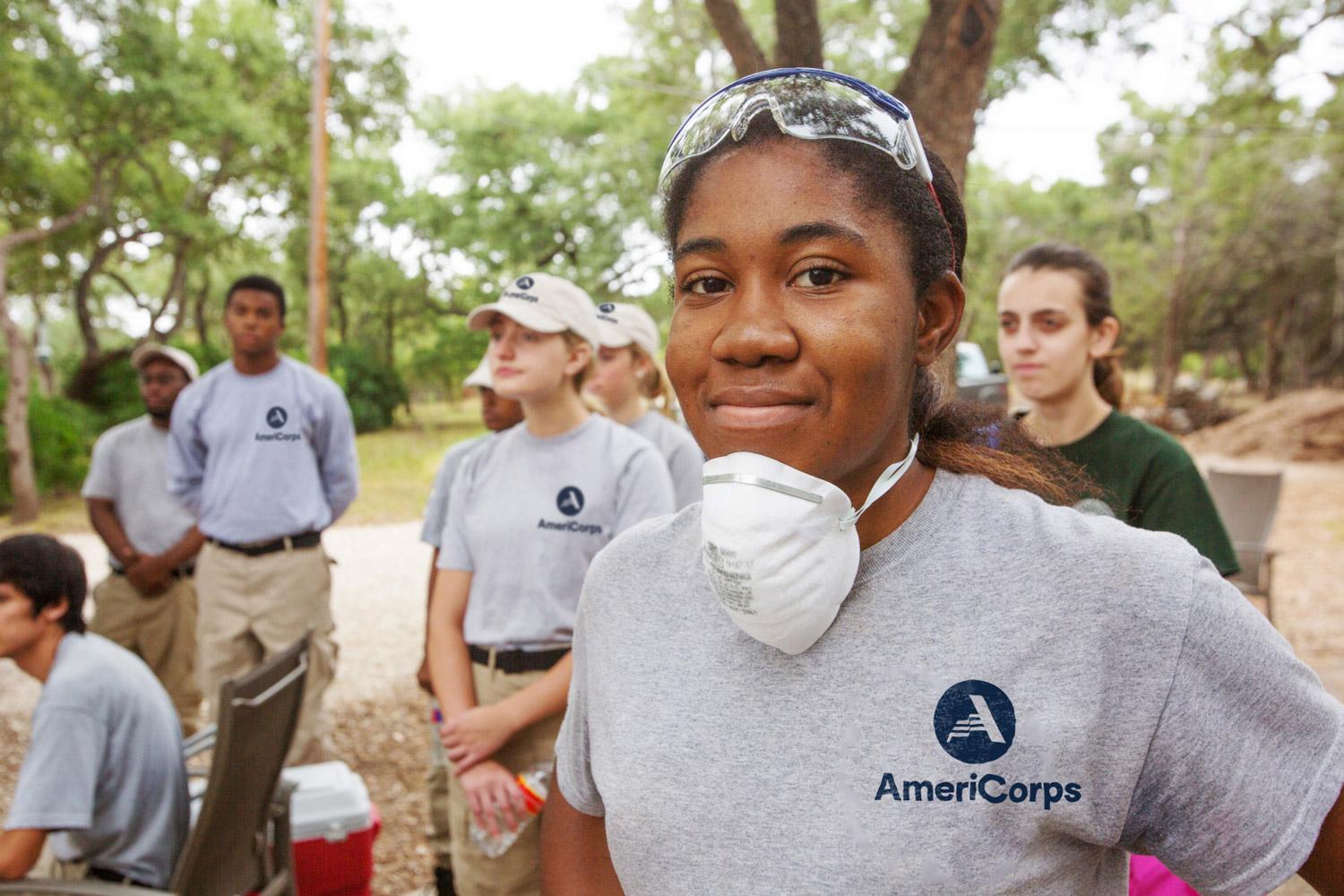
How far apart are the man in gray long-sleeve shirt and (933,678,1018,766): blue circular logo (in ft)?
13.5

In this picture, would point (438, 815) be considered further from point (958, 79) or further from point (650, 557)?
point (958, 79)

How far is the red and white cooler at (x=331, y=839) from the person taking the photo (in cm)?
341

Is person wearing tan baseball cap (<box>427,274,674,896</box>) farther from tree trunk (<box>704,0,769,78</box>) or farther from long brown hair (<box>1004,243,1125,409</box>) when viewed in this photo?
tree trunk (<box>704,0,769,78</box>)

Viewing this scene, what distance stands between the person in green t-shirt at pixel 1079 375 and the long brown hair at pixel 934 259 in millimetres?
1082

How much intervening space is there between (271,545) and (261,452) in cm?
42

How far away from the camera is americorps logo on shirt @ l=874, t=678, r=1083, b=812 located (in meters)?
1.03

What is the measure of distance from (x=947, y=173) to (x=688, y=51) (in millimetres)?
18692

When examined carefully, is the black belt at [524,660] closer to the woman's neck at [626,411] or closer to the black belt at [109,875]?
the black belt at [109,875]

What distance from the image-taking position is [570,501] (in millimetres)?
3000

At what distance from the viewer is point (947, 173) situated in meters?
1.25

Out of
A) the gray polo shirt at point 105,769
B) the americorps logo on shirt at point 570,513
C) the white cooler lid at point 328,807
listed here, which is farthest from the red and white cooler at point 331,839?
the americorps logo on shirt at point 570,513

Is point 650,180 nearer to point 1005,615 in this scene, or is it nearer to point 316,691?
point 316,691

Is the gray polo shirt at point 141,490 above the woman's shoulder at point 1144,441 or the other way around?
the other way around

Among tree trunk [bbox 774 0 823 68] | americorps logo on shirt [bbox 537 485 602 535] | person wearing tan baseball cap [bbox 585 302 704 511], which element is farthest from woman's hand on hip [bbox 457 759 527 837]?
tree trunk [bbox 774 0 823 68]
